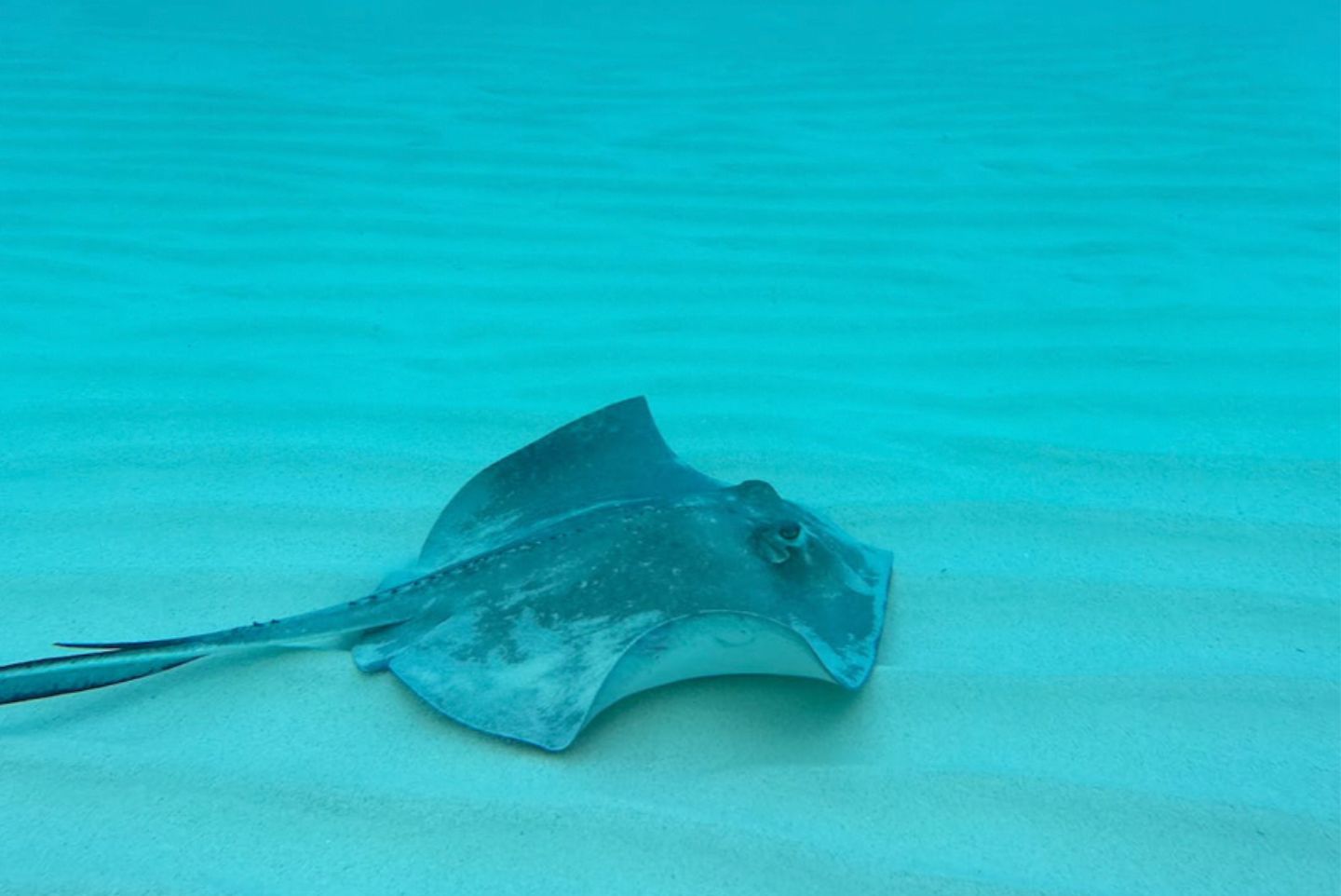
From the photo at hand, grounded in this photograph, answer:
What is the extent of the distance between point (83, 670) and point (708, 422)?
2.39 m

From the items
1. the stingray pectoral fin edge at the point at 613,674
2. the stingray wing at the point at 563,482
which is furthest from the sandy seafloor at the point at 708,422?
the stingray wing at the point at 563,482

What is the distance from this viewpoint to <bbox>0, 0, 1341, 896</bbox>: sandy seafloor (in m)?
2.12

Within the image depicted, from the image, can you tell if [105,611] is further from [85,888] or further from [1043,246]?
[1043,246]

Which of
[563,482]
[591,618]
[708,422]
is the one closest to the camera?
[591,618]

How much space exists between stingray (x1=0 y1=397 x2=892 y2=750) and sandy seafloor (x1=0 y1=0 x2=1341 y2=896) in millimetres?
125

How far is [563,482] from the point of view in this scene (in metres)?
3.12

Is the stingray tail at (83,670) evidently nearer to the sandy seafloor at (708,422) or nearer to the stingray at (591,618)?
the stingray at (591,618)

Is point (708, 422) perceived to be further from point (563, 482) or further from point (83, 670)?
point (83, 670)

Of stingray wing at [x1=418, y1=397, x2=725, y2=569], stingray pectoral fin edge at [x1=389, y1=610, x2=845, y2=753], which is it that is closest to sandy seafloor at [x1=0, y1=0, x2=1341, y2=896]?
stingray pectoral fin edge at [x1=389, y1=610, x2=845, y2=753]

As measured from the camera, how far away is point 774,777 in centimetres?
225

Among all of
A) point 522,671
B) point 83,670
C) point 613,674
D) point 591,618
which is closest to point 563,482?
point 591,618

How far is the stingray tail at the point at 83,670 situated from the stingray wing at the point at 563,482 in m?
0.73

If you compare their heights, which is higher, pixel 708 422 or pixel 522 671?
pixel 708 422

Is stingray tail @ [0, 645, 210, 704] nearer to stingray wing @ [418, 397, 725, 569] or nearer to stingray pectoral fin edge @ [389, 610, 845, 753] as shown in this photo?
stingray pectoral fin edge @ [389, 610, 845, 753]
